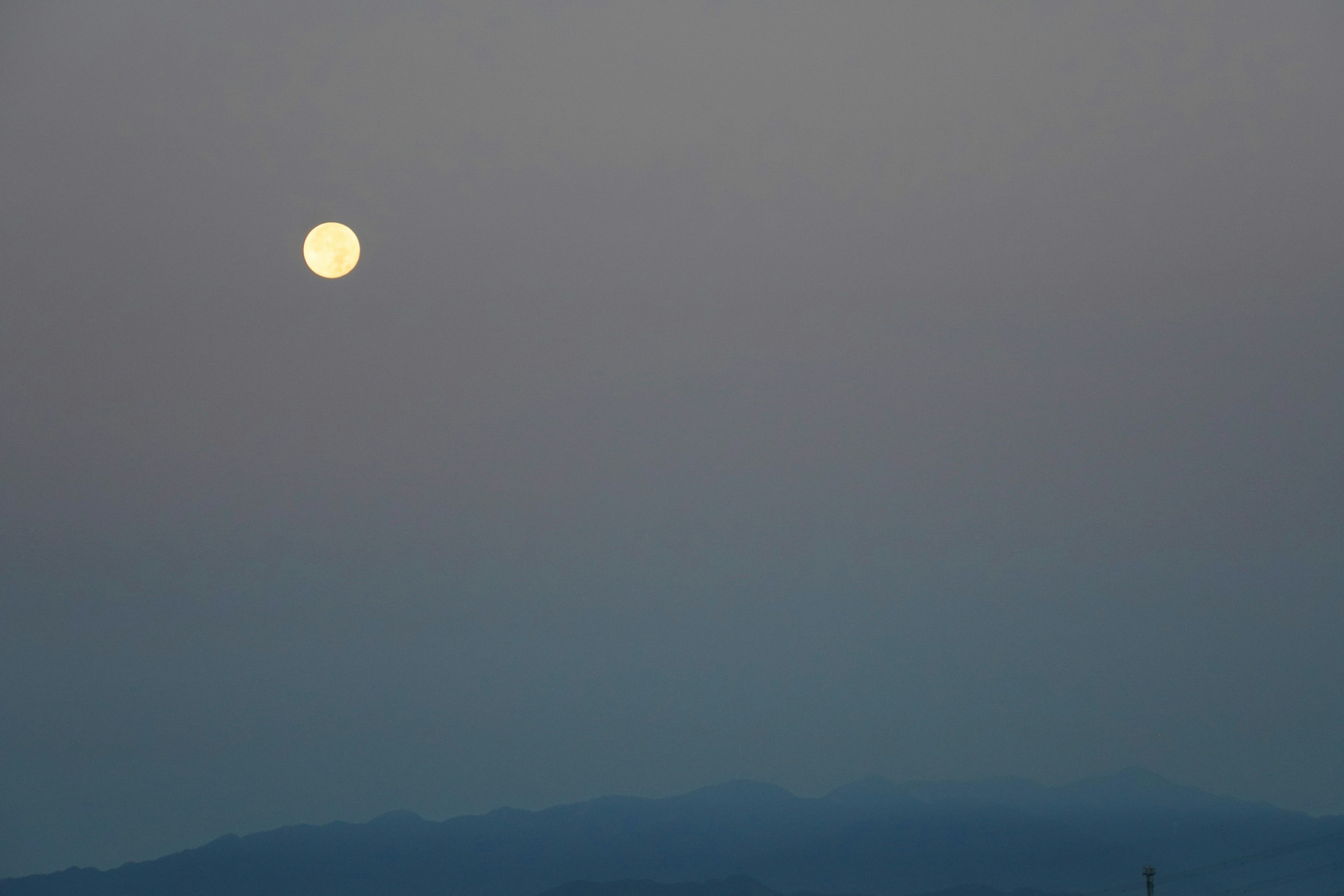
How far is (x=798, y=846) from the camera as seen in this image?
2112 cm

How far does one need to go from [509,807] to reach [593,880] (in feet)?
15.5

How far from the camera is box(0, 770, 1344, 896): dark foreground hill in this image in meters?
18.2

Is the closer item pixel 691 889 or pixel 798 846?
pixel 798 846

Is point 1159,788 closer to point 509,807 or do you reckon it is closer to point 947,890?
point 947,890

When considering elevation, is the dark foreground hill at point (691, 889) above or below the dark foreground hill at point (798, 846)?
below

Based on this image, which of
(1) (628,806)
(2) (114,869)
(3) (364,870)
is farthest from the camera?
(3) (364,870)

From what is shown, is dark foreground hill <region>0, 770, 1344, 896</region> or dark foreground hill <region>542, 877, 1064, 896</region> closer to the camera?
dark foreground hill <region>0, 770, 1344, 896</region>

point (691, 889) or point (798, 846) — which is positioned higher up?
point (798, 846)

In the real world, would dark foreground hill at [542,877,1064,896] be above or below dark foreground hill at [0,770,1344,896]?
below

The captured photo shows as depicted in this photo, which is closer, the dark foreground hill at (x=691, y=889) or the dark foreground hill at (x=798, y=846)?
the dark foreground hill at (x=798, y=846)

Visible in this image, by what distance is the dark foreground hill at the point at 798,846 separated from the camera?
718 inches

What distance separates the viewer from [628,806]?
18.2 meters

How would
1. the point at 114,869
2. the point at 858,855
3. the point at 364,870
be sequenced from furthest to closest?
the point at 858,855, the point at 364,870, the point at 114,869

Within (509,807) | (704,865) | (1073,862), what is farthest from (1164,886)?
(509,807)
